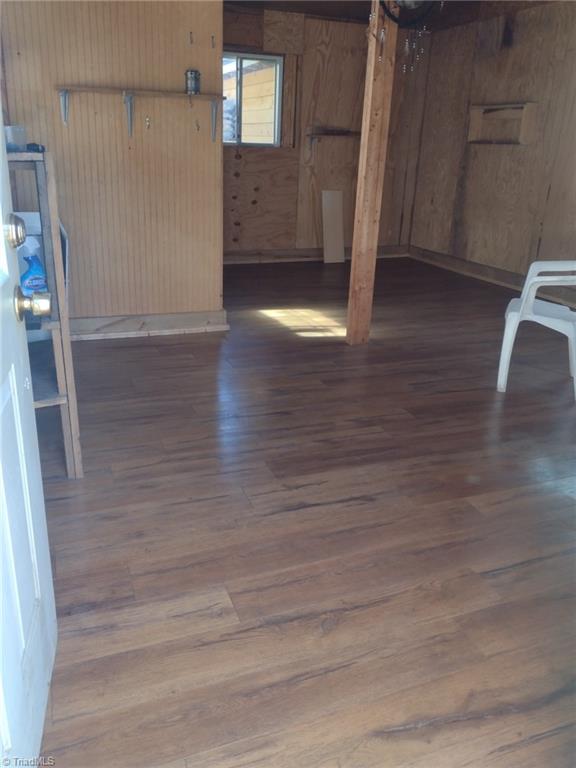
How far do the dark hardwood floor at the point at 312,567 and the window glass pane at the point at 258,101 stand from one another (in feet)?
12.5

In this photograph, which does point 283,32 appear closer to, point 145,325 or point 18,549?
point 145,325

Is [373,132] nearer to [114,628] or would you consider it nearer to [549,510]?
[549,510]

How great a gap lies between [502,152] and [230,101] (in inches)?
108

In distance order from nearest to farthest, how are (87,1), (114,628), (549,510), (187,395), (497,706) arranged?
1. (497,706)
2. (114,628)
3. (549,510)
4. (187,395)
5. (87,1)

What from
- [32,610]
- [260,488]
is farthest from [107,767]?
[260,488]

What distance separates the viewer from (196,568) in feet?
6.47

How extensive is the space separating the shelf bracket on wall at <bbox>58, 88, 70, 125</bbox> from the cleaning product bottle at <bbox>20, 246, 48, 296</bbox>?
1662mm

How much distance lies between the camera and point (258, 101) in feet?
21.6

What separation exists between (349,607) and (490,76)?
5906mm

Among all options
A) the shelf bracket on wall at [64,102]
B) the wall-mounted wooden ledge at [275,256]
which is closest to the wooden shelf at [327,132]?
the wall-mounted wooden ledge at [275,256]

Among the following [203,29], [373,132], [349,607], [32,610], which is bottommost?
[349,607]

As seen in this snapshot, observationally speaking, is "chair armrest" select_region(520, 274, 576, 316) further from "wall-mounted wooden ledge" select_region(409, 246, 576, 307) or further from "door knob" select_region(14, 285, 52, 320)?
"door knob" select_region(14, 285, 52, 320)

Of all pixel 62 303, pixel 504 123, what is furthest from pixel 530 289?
pixel 504 123

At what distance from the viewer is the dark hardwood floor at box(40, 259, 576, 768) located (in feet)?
4.77
